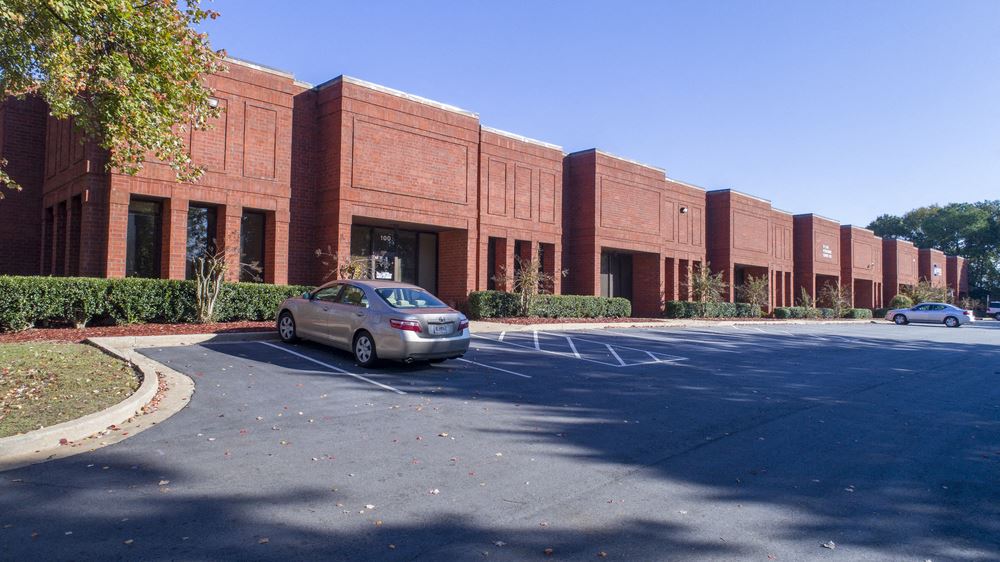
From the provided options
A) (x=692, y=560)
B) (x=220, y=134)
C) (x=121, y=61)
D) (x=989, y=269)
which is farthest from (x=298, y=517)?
(x=989, y=269)

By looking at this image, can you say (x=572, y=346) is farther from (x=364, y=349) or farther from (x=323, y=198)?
(x=323, y=198)

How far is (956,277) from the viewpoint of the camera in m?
64.7

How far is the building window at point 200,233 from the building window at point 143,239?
0.79 m

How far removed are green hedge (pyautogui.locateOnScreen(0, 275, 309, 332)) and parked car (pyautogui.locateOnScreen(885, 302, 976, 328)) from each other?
38.5 metres

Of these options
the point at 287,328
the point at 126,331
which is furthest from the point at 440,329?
the point at 126,331

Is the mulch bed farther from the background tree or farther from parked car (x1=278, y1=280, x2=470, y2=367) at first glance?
the background tree

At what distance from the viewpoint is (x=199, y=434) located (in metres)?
5.94

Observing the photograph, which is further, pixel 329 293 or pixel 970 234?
pixel 970 234

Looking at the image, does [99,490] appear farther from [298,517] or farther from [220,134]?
[220,134]

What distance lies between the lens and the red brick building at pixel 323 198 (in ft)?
53.4

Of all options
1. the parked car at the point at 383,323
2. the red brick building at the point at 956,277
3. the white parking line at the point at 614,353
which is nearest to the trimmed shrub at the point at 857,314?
the red brick building at the point at 956,277

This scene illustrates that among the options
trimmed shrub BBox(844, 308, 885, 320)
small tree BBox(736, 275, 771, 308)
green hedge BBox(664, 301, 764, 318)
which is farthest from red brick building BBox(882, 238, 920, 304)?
green hedge BBox(664, 301, 764, 318)

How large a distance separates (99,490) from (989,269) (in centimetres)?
9873

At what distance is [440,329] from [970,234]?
9100cm
